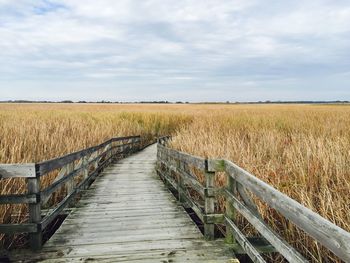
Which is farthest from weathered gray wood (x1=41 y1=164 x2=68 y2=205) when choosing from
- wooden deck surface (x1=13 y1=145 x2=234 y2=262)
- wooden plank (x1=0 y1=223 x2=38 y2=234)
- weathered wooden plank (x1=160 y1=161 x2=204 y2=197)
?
weathered wooden plank (x1=160 y1=161 x2=204 y2=197)

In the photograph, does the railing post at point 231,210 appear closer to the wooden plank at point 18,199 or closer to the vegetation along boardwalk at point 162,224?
the vegetation along boardwalk at point 162,224

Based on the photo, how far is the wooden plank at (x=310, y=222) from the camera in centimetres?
176

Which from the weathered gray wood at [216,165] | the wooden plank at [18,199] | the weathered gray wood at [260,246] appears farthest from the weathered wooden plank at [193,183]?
the wooden plank at [18,199]

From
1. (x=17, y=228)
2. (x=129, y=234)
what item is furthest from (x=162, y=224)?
(x=17, y=228)

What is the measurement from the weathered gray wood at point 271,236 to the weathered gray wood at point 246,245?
0.79 feet

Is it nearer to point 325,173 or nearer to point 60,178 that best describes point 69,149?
point 60,178

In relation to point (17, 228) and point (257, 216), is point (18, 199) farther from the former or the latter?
point (257, 216)

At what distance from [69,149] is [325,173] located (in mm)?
6632

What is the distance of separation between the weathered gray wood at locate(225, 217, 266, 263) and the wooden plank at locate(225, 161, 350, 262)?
598mm

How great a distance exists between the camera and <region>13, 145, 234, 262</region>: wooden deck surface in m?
3.89

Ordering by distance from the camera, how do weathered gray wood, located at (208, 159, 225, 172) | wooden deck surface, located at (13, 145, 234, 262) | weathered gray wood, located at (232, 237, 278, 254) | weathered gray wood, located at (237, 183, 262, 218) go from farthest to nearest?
weathered gray wood, located at (208, 159, 225, 172) → wooden deck surface, located at (13, 145, 234, 262) → weathered gray wood, located at (232, 237, 278, 254) → weathered gray wood, located at (237, 183, 262, 218)

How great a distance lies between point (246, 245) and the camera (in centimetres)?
352

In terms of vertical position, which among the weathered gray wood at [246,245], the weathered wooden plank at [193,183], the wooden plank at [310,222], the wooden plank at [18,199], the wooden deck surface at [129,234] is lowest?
the wooden deck surface at [129,234]

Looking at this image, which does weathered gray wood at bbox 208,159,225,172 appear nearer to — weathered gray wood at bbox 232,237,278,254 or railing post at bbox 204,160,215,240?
railing post at bbox 204,160,215,240
